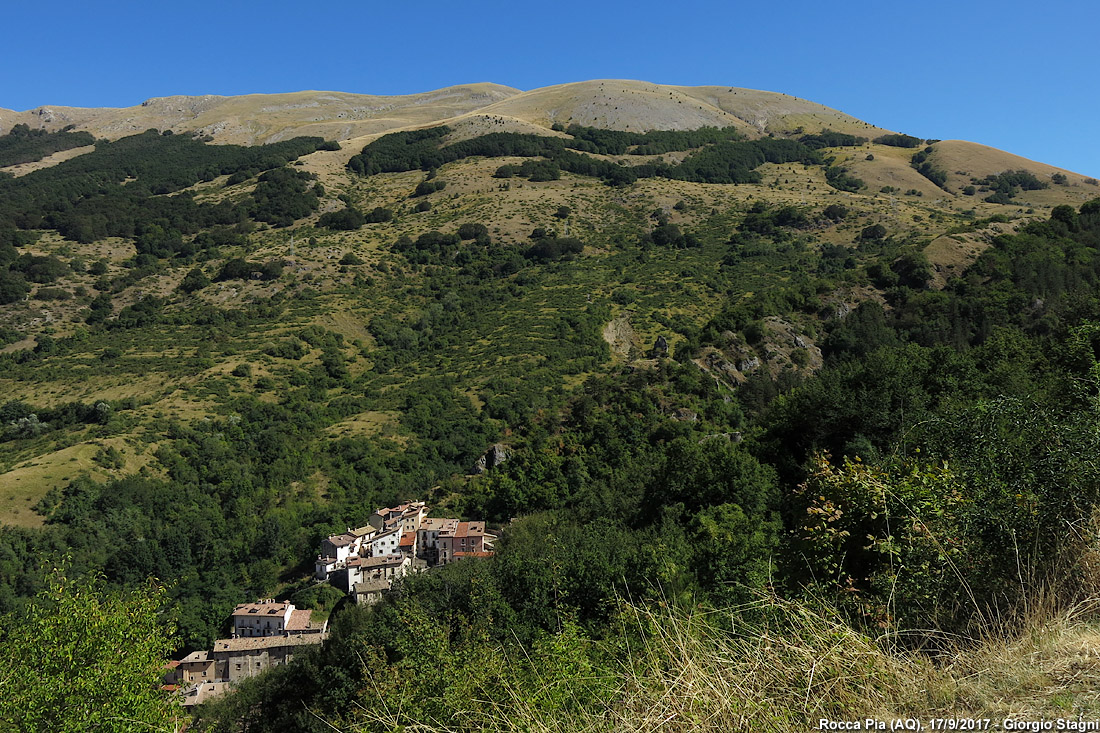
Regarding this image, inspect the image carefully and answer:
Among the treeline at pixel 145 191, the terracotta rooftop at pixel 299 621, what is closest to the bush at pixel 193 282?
the treeline at pixel 145 191

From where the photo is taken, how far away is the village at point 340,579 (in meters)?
29.8

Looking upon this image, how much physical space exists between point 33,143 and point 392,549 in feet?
496

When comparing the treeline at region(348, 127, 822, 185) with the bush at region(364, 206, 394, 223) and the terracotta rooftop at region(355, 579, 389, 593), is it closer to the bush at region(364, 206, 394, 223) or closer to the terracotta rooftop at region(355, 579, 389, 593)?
the bush at region(364, 206, 394, 223)

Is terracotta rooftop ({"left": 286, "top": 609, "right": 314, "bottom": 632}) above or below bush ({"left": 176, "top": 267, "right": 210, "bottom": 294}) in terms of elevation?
below

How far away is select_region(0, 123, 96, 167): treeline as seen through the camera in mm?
124719

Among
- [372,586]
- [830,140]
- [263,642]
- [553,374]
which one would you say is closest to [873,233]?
[553,374]

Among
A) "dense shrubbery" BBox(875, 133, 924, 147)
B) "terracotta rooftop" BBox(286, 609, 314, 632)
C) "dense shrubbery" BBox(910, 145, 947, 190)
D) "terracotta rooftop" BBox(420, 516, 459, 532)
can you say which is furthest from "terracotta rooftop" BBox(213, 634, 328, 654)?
"dense shrubbery" BBox(875, 133, 924, 147)

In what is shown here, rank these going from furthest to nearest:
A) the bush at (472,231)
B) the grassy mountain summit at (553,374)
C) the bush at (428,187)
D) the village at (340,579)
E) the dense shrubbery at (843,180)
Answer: the dense shrubbery at (843,180) → the bush at (428,187) → the bush at (472,231) → the village at (340,579) → the grassy mountain summit at (553,374)

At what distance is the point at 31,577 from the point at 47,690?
26.4 m

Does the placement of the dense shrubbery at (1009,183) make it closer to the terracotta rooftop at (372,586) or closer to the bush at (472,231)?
the bush at (472,231)

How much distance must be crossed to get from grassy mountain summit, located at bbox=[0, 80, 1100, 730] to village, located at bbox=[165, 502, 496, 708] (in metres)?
2.06

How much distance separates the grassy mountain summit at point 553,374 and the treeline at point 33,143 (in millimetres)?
2497

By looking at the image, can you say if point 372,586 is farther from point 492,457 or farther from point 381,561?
point 492,457

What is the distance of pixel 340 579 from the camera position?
34.9m
